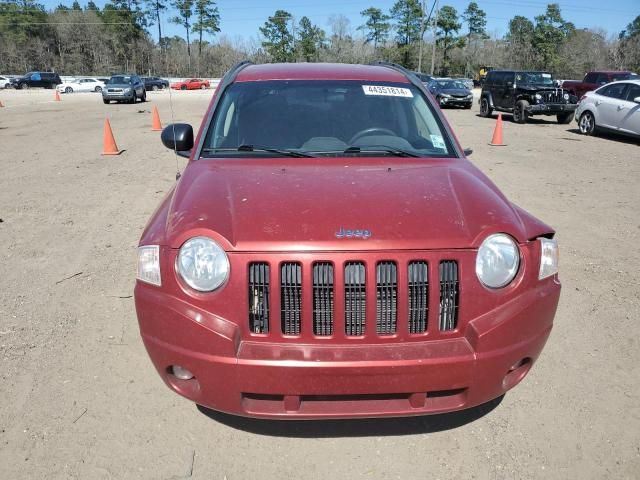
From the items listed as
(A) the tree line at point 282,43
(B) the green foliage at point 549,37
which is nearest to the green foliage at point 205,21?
(A) the tree line at point 282,43

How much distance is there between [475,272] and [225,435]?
5.02 ft

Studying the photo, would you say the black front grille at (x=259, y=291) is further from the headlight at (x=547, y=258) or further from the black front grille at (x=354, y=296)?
the headlight at (x=547, y=258)

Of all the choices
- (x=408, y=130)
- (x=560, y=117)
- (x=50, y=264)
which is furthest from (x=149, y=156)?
(x=560, y=117)

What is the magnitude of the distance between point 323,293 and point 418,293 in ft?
1.35

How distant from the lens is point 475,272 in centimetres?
222

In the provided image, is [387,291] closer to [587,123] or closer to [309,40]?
[587,123]

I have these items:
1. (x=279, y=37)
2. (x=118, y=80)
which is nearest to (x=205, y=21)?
(x=279, y=37)

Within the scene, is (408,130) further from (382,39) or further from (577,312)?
(382,39)

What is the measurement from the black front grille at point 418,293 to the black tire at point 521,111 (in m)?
18.5

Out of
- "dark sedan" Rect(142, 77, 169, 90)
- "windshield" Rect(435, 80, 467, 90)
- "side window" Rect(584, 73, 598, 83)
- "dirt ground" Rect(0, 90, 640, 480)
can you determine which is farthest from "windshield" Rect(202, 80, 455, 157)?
"dark sedan" Rect(142, 77, 169, 90)

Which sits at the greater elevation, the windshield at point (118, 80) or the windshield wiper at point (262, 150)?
the windshield at point (118, 80)

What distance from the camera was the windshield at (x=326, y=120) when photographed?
3355mm

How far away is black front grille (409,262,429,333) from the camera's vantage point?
2189mm

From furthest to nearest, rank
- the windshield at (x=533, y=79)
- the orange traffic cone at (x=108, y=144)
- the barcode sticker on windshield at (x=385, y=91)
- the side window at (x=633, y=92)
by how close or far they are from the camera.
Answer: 1. the windshield at (x=533, y=79)
2. the side window at (x=633, y=92)
3. the orange traffic cone at (x=108, y=144)
4. the barcode sticker on windshield at (x=385, y=91)
